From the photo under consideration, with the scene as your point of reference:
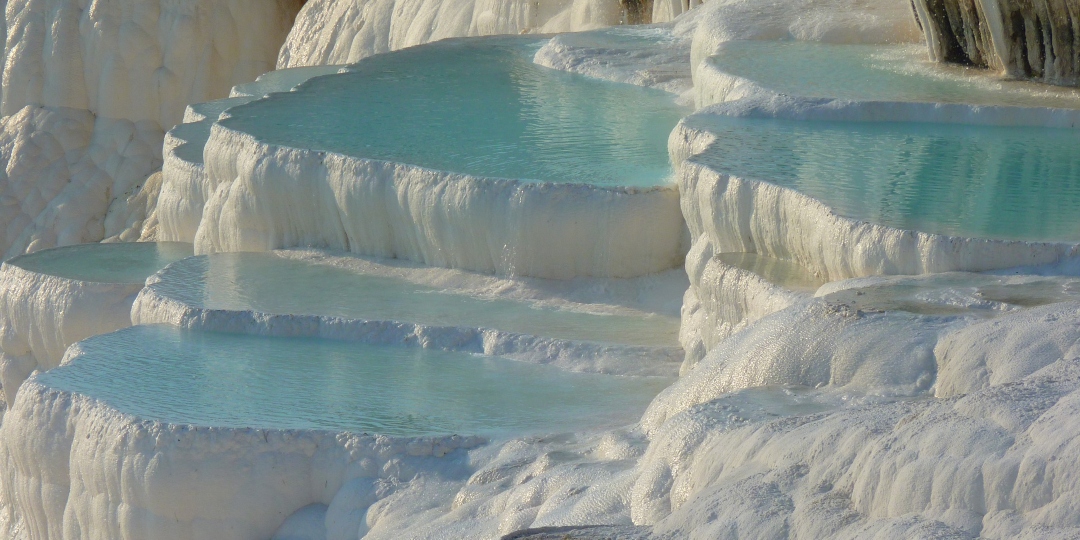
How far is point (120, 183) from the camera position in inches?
618

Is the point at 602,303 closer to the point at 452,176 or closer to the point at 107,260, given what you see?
the point at 452,176

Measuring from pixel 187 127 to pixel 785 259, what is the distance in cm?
633

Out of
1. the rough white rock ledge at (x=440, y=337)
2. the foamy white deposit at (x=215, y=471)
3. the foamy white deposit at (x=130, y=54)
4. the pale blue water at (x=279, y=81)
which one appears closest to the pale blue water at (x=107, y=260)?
the pale blue water at (x=279, y=81)

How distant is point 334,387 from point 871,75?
3.78 m

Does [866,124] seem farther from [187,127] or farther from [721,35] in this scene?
[187,127]

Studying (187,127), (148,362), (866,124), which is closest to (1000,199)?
(866,124)

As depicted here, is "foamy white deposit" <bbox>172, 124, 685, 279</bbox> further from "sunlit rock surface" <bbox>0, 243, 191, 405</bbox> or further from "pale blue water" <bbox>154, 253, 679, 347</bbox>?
"sunlit rock surface" <bbox>0, 243, 191, 405</bbox>

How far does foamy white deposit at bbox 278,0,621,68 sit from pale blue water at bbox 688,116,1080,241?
219 inches

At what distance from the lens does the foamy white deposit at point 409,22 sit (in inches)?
500

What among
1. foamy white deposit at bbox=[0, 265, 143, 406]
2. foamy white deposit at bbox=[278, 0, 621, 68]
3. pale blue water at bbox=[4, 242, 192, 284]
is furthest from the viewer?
foamy white deposit at bbox=[278, 0, 621, 68]

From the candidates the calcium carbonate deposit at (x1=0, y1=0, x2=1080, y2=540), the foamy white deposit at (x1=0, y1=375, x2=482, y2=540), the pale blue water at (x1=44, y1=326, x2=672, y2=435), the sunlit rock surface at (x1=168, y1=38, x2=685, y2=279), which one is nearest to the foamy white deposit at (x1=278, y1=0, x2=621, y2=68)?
the calcium carbonate deposit at (x1=0, y1=0, x2=1080, y2=540)

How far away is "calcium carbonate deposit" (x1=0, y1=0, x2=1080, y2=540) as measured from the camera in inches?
141

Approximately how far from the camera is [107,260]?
32.6 ft

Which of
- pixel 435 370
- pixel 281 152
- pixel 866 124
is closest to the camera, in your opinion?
pixel 435 370
